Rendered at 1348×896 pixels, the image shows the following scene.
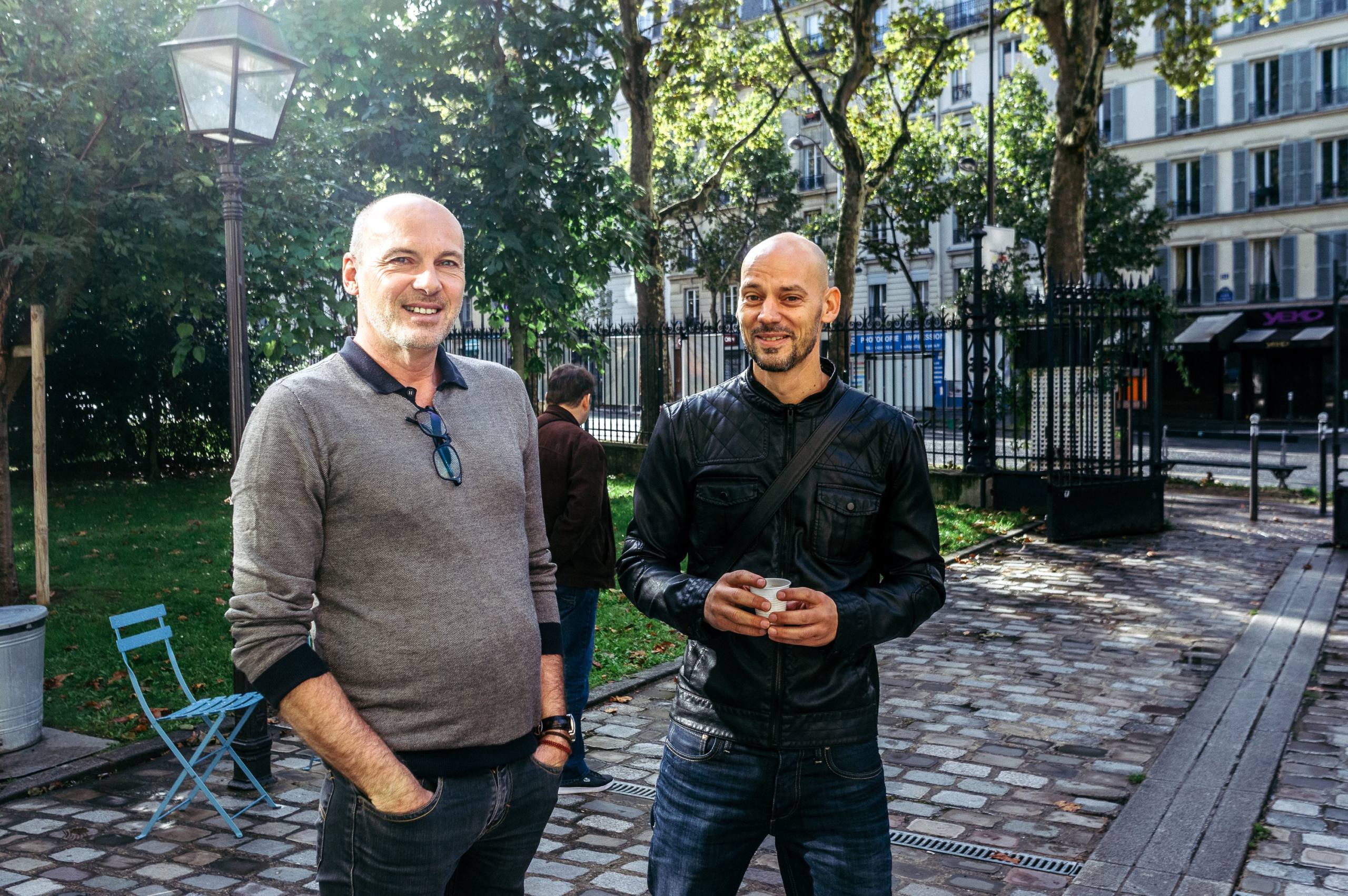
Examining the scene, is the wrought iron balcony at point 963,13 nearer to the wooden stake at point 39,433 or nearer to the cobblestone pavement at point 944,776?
the cobblestone pavement at point 944,776

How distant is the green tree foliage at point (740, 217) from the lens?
41.4 m

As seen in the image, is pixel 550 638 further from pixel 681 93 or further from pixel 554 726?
pixel 681 93

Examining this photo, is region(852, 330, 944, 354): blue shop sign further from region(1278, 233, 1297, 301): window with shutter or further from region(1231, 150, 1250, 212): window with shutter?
region(1231, 150, 1250, 212): window with shutter

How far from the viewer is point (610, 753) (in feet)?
20.1

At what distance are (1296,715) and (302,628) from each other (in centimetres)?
627

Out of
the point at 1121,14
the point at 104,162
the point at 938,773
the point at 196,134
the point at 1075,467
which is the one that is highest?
the point at 1121,14

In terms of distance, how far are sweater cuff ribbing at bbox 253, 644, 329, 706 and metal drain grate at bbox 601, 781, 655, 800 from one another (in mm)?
3604

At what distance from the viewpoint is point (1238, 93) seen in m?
43.9

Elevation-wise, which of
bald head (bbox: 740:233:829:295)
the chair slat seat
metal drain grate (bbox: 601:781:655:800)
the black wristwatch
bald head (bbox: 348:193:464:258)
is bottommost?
metal drain grate (bbox: 601:781:655:800)

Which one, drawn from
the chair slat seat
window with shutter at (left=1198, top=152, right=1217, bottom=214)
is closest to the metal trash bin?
the chair slat seat

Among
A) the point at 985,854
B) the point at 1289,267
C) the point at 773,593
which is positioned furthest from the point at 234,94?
the point at 1289,267

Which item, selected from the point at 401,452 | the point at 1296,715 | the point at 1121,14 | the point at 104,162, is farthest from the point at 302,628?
the point at 1121,14

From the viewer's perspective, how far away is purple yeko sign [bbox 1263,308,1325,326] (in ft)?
135

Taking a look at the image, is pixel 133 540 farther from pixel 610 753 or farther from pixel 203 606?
pixel 610 753
